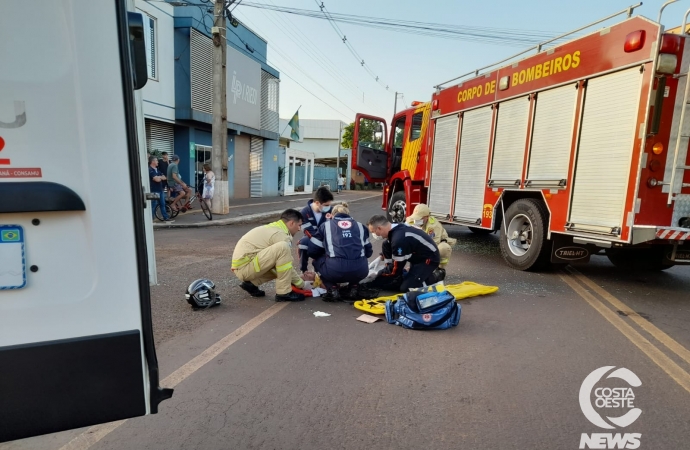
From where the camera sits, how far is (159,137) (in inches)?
593

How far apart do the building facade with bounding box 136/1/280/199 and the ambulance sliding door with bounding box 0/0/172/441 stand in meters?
12.8

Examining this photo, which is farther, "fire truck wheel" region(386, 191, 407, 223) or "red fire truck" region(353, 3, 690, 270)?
"fire truck wheel" region(386, 191, 407, 223)

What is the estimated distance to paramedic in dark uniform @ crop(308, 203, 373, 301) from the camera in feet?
16.1

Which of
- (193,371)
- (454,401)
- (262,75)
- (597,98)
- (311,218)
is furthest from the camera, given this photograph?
(262,75)

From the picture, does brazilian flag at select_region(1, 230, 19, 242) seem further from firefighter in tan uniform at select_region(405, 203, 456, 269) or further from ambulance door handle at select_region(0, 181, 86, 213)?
firefighter in tan uniform at select_region(405, 203, 456, 269)

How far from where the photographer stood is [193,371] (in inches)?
124

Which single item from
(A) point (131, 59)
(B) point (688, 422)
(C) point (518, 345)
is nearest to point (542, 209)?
(C) point (518, 345)

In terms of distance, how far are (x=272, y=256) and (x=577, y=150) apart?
13.9ft

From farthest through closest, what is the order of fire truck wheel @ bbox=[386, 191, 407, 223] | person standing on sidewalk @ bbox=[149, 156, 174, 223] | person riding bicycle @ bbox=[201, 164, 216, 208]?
person riding bicycle @ bbox=[201, 164, 216, 208]
fire truck wheel @ bbox=[386, 191, 407, 223]
person standing on sidewalk @ bbox=[149, 156, 174, 223]

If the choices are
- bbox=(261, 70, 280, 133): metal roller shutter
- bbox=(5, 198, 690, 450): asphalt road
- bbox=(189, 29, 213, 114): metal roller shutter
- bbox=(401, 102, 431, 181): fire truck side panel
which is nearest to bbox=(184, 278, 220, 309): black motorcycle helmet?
bbox=(5, 198, 690, 450): asphalt road

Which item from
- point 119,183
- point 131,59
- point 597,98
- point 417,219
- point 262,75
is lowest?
point 417,219

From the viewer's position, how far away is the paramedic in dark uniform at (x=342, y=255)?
4.91 m

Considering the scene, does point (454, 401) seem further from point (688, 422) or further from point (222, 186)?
point (222, 186)

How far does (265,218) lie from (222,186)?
1653mm
